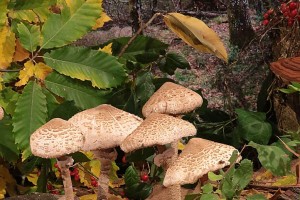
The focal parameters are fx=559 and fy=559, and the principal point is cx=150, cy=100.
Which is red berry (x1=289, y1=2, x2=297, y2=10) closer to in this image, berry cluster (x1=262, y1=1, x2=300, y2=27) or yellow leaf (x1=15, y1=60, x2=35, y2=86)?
berry cluster (x1=262, y1=1, x2=300, y2=27)

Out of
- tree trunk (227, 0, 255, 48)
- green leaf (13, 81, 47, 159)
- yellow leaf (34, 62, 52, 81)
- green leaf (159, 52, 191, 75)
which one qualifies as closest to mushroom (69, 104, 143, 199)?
green leaf (13, 81, 47, 159)

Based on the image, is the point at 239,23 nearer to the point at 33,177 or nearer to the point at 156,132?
the point at 33,177

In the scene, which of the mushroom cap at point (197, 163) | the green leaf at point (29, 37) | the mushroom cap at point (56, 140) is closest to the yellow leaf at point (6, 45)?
the green leaf at point (29, 37)

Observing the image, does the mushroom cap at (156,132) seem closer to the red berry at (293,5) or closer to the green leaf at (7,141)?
the green leaf at (7,141)

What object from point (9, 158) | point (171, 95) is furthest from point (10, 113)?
point (171, 95)

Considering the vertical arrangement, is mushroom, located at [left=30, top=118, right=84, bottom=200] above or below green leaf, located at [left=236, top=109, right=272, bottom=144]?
above
